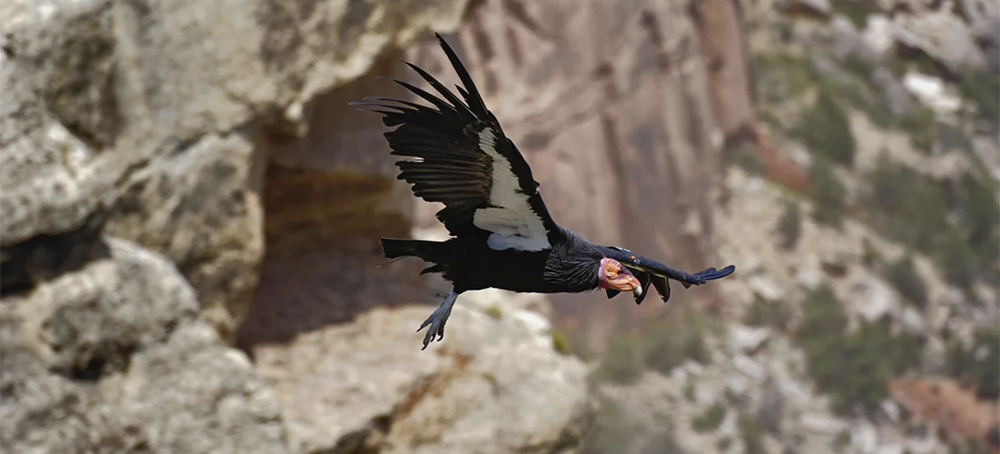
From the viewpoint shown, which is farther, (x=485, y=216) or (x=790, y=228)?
(x=790, y=228)

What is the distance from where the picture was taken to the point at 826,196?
27859mm

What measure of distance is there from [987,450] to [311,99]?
19.0m

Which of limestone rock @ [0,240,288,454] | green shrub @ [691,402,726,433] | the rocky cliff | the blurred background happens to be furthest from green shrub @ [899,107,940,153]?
limestone rock @ [0,240,288,454]

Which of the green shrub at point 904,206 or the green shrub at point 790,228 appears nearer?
the green shrub at point 790,228

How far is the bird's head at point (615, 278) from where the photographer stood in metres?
4.73

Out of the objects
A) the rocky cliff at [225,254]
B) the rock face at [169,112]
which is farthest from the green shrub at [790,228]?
the rock face at [169,112]

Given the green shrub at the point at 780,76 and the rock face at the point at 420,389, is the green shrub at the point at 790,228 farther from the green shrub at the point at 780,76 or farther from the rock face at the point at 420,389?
the rock face at the point at 420,389

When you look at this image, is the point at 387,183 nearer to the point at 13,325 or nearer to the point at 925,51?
the point at 13,325

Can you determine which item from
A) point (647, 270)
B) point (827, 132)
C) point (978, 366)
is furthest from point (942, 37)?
point (647, 270)

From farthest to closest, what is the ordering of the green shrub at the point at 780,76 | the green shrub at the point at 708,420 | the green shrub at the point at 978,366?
the green shrub at the point at 780,76 < the green shrub at the point at 978,366 < the green shrub at the point at 708,420

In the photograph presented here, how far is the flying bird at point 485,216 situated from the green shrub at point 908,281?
924 inches

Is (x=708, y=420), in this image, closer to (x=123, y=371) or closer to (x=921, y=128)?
(x=921, y=128)

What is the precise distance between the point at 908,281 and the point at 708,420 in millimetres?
6868

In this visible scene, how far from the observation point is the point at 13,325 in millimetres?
8008
